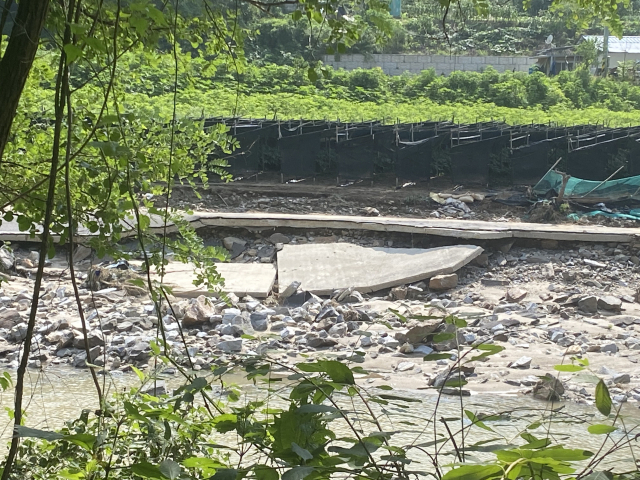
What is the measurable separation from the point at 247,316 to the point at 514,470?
783cm

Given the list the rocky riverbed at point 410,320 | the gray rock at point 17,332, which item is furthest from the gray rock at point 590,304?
the gray rock at point 17,332

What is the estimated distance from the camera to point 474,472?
90 cm

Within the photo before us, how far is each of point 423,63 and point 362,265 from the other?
2193 centimetres

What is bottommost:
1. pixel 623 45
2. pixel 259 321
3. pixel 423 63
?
pixel 259 321

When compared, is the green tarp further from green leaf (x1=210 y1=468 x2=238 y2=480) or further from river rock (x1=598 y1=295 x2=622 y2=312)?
green leaf (x1=210 y1=468 x2=238 y2=480)

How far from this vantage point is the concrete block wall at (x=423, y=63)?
29.9 metres

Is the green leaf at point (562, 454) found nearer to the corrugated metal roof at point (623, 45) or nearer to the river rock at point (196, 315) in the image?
the river rock at point (196, 315)

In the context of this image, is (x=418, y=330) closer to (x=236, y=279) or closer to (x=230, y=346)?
(x=230, y=346)

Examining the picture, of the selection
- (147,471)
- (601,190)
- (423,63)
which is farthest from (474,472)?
(423,63)

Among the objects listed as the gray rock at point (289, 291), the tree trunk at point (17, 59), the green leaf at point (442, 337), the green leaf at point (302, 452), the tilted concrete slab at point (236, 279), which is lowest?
the gray rock at point (289, 291)

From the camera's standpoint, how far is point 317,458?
116 cm

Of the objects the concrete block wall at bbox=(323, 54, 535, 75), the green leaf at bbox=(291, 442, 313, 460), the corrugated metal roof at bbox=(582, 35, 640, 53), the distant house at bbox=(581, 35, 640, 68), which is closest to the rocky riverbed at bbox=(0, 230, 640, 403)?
the green leaf at bbox=(291, 442, 313, 460)

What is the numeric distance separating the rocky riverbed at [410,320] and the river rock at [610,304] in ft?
0.05

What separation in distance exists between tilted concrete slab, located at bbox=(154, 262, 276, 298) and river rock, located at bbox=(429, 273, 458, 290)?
2.08 metres
